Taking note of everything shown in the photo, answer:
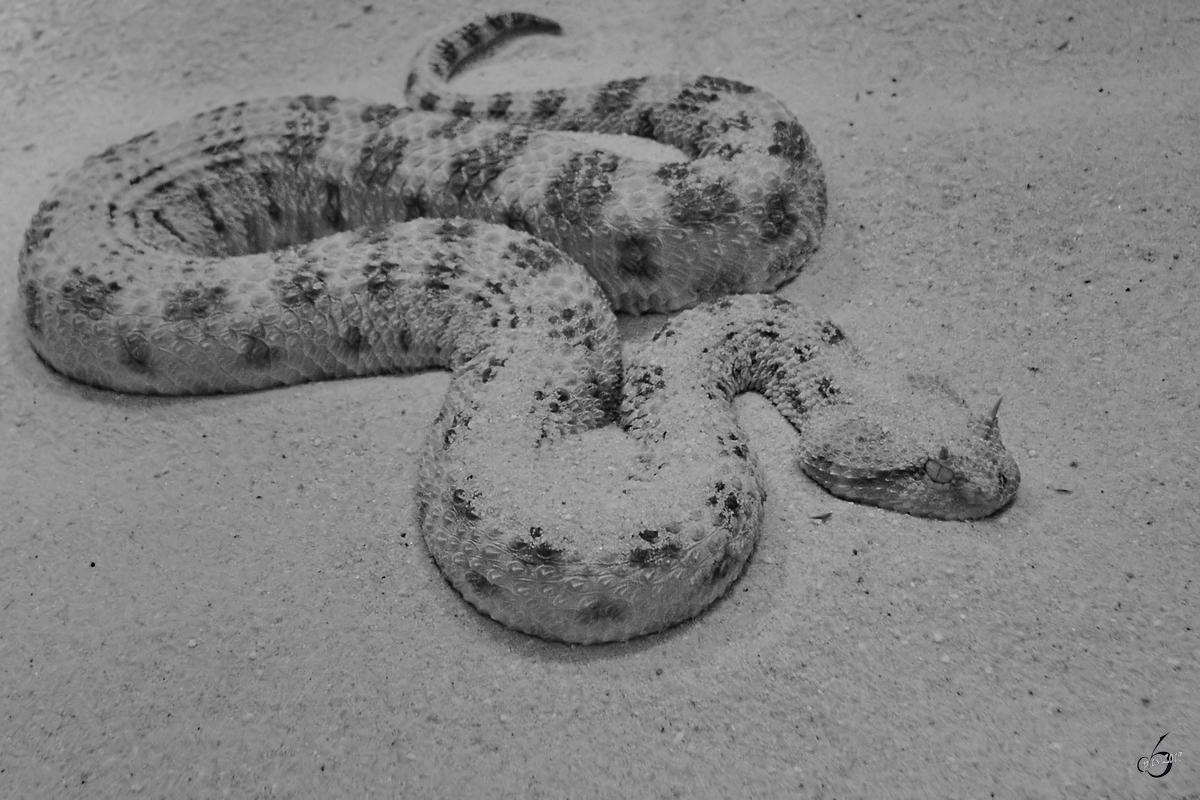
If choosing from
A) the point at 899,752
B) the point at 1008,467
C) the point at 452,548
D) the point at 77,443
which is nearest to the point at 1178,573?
the point at 1008,467

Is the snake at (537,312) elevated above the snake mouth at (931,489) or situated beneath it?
elevated above

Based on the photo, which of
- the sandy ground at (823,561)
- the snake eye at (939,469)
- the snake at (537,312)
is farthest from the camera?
the snake eye at (939,469)

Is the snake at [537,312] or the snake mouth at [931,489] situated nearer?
the snake at [537,312]

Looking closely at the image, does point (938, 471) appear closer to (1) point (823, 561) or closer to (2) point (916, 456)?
(2) point (916, 456)

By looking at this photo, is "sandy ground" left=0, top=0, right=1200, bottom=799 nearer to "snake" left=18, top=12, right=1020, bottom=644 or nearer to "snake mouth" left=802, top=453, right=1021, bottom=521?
"snake mouth" left=802, top=453, right=1021, bottom=521

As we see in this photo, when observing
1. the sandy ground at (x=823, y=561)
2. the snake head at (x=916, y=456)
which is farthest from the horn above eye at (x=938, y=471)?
the sandy ground at (x=823, y=561)

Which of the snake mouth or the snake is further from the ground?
the snake

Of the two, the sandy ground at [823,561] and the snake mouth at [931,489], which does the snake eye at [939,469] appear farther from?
the sandy ground at [823,561]

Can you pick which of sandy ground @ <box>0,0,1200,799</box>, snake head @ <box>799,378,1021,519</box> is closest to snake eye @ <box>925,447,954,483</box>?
snake head @ <box>799,378,1021,519</box>

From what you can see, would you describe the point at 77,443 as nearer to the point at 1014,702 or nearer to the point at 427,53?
the point at 427,53
